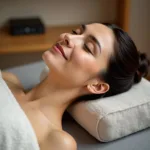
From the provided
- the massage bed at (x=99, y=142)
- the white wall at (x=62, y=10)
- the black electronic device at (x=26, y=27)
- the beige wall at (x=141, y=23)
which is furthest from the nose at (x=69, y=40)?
the beige wall at (x=141, y=23)

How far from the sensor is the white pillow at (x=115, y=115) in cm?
129

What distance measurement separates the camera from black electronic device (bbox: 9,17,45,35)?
7.71 feet

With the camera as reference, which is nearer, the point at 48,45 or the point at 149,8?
the point at 48,45

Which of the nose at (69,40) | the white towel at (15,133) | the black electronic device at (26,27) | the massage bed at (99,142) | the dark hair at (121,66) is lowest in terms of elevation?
the massage bed at (99,142)

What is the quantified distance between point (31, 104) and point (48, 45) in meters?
0.89

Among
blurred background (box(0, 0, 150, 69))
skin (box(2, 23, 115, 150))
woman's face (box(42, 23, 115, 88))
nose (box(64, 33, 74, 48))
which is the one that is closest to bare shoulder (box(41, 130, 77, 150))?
A: skin (box(2, 23, 115, 150))

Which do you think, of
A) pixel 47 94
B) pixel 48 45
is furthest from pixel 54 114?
pixel 48 45

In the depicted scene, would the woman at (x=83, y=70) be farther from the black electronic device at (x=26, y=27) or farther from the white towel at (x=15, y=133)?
the black electronic device at (x=26, y=27)

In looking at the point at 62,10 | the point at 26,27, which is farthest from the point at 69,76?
the point at 62,10

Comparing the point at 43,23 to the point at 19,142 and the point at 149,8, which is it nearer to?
the point at 149,8

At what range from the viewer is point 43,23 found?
2.50 m

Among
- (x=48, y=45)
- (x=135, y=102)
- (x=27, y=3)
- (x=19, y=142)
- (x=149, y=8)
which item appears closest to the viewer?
(x=19, y=142)

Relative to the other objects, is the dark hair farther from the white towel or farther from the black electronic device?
the black electronic device

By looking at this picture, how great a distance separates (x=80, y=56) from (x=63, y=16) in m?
1.28
